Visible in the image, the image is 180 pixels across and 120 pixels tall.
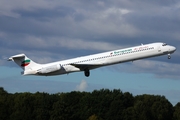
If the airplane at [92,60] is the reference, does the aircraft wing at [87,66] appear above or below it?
below

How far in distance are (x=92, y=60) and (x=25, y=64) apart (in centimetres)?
1442

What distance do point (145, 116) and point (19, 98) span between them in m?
32.6

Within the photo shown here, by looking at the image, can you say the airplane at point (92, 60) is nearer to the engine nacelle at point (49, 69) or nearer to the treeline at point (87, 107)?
the engine nacelle at point (49, 69)

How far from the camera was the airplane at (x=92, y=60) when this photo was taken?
358ft

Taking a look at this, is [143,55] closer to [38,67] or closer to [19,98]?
[38,67]

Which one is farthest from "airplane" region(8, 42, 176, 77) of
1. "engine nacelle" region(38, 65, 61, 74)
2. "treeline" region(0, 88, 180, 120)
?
"treeline" region(0, 88, 180, 120)

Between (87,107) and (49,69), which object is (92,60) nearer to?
(49,69)

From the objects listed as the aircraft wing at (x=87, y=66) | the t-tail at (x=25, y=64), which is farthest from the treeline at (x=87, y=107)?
the aircraft wing at (x=87, y=66)

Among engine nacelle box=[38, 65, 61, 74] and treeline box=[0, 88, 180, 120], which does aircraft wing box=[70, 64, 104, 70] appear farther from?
treeline box=[0, 88, 180, 120]

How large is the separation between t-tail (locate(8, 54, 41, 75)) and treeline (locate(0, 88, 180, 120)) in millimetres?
42447

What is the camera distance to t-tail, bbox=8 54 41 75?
120 m

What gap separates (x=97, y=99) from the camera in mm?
175125

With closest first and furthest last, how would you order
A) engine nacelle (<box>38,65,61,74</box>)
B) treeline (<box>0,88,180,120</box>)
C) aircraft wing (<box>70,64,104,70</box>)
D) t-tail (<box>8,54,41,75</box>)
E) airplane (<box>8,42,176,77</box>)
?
airplane (<box>8,42,176,77</box>)
aircraft wing (<box>70,64,104,70</box>)
engine nacelle (<box>38,65,61,74</box>)
t-tail (<box>8,54,41,75</box>)
treeline (<box>0,88,180,120</box>)

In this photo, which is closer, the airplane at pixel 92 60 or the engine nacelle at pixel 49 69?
the airplane at pixel 92 60
